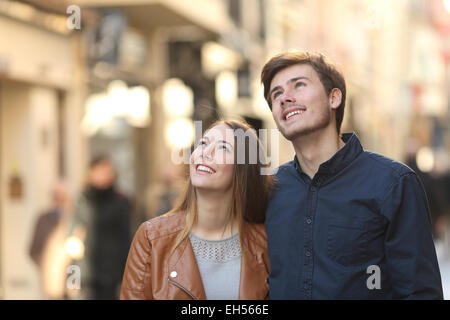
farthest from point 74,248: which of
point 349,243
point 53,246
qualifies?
point 349,243

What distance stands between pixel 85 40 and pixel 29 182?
98.3 inches

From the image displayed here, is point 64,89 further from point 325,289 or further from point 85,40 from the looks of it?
point 325,289

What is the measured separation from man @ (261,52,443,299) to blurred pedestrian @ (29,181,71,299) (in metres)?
4.87

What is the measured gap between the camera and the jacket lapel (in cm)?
262

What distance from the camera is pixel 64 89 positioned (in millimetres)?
11000

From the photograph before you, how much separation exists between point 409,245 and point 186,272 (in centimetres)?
79

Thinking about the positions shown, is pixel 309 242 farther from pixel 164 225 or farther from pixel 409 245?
pixel 164 225

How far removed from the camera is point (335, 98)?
2.59m

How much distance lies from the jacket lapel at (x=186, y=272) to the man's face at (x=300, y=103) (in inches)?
22.4

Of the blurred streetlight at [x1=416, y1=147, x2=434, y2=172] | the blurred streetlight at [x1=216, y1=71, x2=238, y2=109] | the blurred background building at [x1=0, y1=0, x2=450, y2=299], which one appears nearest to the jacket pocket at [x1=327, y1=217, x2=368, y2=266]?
the blurred background building at [x1=0, y1=0, x2=450, y2=299]

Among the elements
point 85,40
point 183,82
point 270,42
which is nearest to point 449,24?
point 270,42

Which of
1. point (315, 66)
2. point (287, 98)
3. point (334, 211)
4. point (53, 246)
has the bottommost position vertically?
point (53, 246)

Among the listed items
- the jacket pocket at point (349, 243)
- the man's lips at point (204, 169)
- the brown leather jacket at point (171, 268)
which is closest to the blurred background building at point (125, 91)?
the man's lips at point (204, 169)
